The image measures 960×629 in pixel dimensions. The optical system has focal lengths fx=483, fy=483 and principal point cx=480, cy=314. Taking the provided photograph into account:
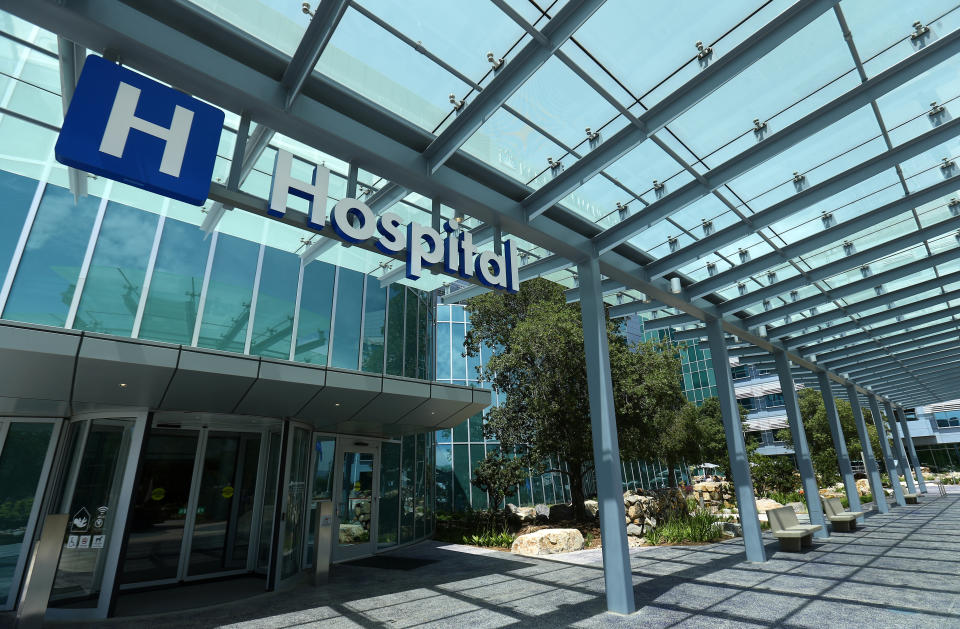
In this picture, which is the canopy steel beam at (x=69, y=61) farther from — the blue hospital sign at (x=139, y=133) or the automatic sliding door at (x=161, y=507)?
the automatic sliding door at (x=161, y=507)

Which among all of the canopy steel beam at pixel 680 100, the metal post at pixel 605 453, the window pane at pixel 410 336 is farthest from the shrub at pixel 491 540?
the canopy steel beam at pixel 680 100

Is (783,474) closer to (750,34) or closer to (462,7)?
(750,34)

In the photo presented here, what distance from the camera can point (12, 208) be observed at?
29.1 feet

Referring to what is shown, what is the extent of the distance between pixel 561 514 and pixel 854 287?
1084 cm

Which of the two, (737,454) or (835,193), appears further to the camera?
(737,454)

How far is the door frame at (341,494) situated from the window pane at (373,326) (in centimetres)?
198

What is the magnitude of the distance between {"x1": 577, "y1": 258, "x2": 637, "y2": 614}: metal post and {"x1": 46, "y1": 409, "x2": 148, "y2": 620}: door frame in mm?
7384

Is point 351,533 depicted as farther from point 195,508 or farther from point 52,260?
point 52,260

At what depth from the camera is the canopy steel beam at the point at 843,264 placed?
8873 millimetres

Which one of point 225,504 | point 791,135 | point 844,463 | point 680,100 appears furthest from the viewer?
point 844,463

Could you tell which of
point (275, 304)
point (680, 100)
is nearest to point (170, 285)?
point (275, 304)

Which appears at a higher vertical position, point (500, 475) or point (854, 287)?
point (854, 287)

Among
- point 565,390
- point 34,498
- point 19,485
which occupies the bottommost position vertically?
point 34,498

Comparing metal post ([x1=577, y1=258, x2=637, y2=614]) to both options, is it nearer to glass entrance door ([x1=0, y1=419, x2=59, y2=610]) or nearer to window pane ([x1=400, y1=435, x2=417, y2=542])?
window pane ([x1=400, y1=435, x2=417, y2=542])
